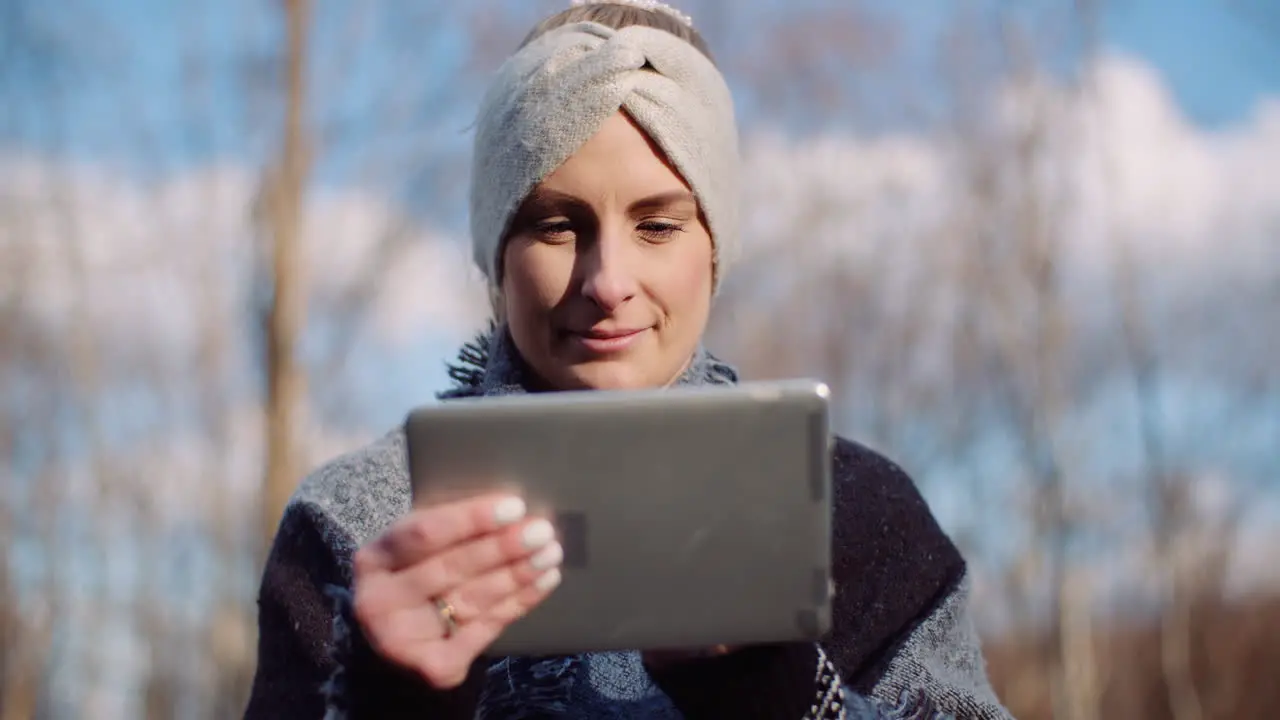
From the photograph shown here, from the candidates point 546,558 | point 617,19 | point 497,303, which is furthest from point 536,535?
point 617,19

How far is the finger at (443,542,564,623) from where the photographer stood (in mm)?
1172

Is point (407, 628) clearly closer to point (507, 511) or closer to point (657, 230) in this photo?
point (507, 511)

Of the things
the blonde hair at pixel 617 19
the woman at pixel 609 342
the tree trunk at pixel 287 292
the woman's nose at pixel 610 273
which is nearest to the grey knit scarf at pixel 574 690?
the woman at pixel 609 342

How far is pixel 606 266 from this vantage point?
5.25ft

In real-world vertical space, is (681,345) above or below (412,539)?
above

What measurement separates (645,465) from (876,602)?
639mm

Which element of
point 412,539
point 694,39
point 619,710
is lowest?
point 619,710

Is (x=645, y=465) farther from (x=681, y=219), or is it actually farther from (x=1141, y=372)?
(x=1141, y=372)

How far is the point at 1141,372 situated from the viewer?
16000 millimetres

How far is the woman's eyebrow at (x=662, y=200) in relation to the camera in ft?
5.42

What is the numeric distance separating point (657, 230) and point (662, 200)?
44 millimetres

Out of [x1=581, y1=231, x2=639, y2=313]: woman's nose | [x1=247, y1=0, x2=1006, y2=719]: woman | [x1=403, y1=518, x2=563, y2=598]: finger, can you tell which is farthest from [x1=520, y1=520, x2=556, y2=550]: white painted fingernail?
[x1=581, y1=231, x2=639, y2=313]: woman's nose

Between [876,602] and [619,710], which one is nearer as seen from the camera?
[619,710]

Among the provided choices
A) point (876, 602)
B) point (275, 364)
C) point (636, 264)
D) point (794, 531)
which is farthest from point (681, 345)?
point (275, 364)
